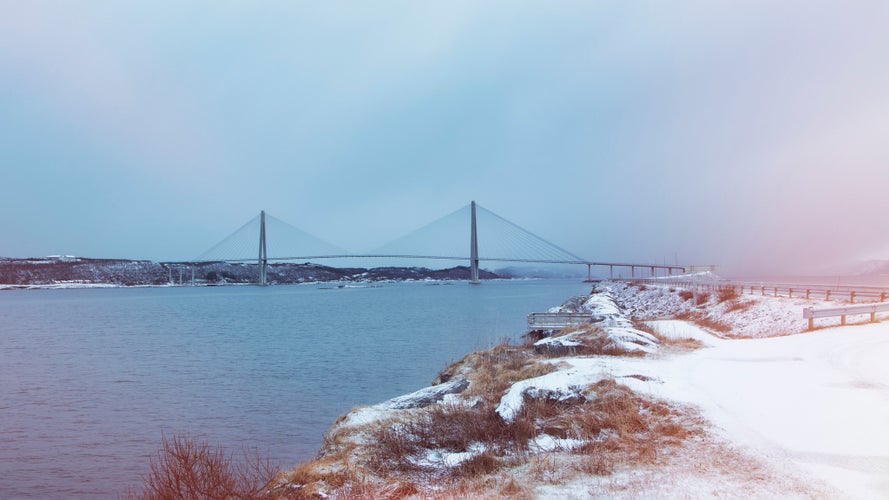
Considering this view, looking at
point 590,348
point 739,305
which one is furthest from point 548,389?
point 739,305

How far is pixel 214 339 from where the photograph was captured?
2919 centimetres

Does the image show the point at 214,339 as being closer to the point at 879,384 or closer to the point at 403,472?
the point at 403,472

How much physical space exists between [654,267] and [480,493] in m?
99.3

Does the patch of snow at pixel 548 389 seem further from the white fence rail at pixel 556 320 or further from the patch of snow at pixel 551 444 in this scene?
the white fence rail at pixel 556 320

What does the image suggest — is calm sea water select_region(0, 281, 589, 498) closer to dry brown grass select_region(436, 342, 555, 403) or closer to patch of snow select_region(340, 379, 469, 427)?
patch of snow select_region(340, 379, 469, 427)

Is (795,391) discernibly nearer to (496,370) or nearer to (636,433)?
(636,433)

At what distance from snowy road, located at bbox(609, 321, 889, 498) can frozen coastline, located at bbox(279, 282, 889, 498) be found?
0.9 inches

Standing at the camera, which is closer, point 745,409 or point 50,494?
point 745,409

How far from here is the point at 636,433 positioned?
704 centimetres

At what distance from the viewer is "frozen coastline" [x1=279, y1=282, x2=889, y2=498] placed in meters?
5.49

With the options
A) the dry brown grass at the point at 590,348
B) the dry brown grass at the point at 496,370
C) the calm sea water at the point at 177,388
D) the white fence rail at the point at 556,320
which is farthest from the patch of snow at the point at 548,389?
the white fence rail at the point at 556,320

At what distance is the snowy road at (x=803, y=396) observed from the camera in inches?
225

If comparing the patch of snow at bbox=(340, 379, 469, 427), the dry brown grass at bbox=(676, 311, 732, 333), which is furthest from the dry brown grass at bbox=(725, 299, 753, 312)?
the patch of snow at bbox=(340, 379, 469, 427)

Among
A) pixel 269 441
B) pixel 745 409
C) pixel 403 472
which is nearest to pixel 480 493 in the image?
pixel 403 472
